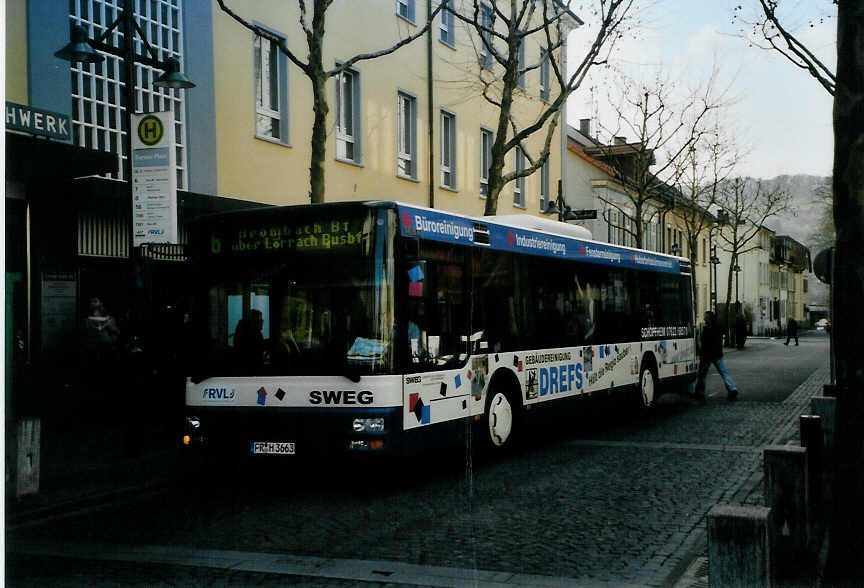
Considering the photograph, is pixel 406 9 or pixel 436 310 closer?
pixel 436 310

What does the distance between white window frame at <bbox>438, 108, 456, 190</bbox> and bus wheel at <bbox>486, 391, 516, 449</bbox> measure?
1523cm

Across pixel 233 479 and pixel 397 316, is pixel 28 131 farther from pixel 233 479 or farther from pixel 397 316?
pixel 397 316

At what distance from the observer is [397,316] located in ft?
29.3

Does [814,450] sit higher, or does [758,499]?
[814,450]

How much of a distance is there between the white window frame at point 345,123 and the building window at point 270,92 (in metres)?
2.12

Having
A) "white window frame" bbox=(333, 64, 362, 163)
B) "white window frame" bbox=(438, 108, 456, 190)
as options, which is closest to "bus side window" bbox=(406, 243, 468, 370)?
"white window frame" bbox=(333, 64, 362, 163)

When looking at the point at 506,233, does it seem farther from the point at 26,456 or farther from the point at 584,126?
the point at 584,126

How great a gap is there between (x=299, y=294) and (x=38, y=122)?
4.82 m

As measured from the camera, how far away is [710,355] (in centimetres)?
1955

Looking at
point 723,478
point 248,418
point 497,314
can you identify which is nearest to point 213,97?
point 497,314

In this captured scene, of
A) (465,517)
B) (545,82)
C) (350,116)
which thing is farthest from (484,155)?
(465,517)

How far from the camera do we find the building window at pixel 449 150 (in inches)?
1042

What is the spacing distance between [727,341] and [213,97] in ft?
136

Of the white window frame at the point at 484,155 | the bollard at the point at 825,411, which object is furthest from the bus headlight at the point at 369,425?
the white window frame at the point at 484,155
